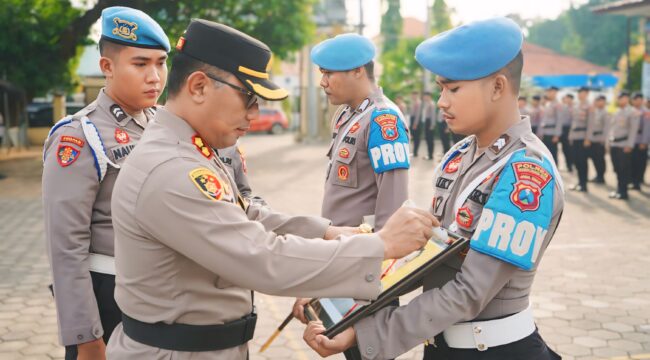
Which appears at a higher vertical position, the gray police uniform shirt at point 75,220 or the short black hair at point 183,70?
the short black hair at point 183,70

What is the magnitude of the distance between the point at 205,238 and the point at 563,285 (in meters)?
5.35

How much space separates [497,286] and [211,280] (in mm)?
880

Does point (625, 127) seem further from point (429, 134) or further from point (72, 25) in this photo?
point (72, 25)

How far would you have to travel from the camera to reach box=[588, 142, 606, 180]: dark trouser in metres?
13.8

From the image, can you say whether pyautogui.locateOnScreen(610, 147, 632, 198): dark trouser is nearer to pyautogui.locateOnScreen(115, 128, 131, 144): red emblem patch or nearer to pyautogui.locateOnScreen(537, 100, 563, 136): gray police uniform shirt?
pyautogui.locateOnScreen(537, 100, 563, 136): gray police uniform shirt

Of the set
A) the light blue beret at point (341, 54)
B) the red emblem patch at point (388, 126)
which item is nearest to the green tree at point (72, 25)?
the light blue beret at point (341, 54)

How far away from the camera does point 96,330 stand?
2516mm

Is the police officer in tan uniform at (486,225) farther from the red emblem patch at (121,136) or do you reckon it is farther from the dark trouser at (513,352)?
the red emblem patch at (121,136)

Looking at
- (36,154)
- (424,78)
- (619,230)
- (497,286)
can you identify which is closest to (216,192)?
(497,286)

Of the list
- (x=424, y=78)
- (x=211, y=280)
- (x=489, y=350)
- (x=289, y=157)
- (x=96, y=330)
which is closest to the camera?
(x=211, y=280)

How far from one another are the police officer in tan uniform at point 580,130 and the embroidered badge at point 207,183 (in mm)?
12355

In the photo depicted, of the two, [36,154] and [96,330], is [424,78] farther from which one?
[96,330]

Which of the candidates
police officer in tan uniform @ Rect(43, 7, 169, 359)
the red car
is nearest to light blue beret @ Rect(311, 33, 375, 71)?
police officer in tan uniform @ Rect(43, 7, 169, 359)

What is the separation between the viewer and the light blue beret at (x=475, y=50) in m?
2.07
